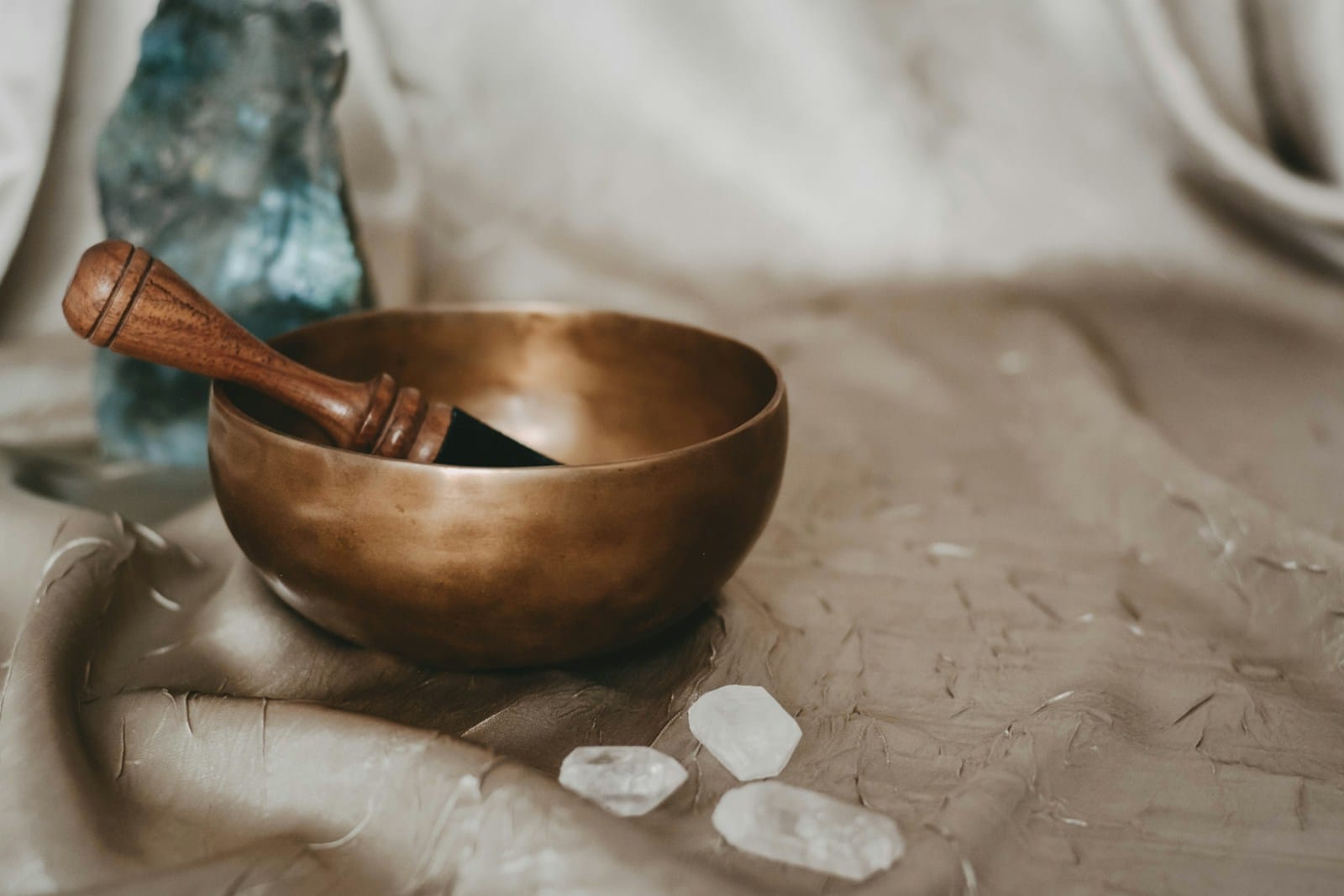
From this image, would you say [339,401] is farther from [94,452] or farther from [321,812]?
[94,452]

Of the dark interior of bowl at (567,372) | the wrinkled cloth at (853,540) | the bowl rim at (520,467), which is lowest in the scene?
the wrinkled cloth at (853,540)

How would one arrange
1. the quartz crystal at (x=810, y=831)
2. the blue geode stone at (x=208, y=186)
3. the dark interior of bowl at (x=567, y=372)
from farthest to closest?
the blue geode stone at (x=208, y=186)
the dark interior of bowl at (x=567, y=372)
the quartz crystal at (x=810, y=831)

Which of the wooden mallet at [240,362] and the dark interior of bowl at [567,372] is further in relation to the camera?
the dark interior of bowl at [567,372]

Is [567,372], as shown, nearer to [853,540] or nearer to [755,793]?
[853,540]

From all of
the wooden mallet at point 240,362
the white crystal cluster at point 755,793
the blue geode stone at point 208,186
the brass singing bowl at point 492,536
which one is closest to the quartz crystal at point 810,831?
the white crystal cluster at point 755,793

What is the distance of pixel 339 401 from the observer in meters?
0.85

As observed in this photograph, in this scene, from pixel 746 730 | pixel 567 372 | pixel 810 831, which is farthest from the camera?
pixel 567 372

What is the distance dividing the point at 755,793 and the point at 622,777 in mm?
87

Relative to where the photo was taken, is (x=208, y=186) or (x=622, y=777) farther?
(x=208, y=186)

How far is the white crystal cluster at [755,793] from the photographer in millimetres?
670

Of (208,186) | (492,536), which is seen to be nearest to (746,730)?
(492,536)

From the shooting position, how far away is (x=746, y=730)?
778mm

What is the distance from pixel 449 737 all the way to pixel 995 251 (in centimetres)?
157

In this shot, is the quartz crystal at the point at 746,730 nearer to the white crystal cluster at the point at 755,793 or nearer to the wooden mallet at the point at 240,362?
the white crystal cluster at the point at 755,793
